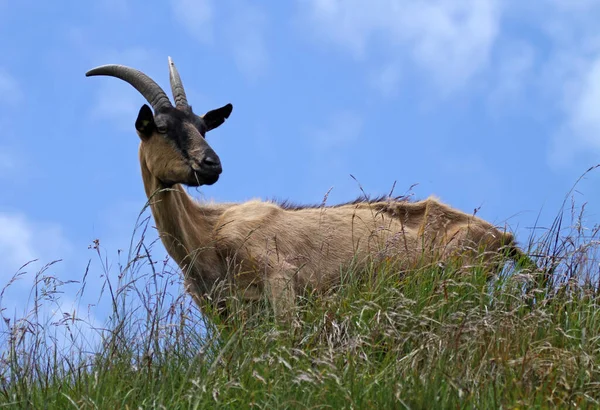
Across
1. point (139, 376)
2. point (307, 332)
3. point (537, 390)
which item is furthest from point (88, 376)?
point (537, 390)

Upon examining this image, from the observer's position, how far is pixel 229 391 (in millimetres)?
5176

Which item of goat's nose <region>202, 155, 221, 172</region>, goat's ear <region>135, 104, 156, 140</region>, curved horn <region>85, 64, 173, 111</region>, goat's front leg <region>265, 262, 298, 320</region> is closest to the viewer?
goat's front leg <region>265, 262, 298, 320</region>

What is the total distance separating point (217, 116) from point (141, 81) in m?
1.11

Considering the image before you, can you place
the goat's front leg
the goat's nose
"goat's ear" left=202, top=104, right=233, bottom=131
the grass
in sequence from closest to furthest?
the grass < the goat's front leg < the goat's nose < "goat's ear" left=202, top=104, right=233, bottom=131

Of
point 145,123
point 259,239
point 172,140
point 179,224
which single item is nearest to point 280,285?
point 259,239

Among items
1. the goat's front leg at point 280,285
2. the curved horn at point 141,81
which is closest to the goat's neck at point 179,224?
the curved horn at point 141,81

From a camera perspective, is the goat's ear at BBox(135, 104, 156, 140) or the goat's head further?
the goat's ear at BBox(135, 104, 156, 140)

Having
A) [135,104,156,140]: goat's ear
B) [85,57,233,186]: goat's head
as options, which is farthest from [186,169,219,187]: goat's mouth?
[135,104,156,140]: goat's ear

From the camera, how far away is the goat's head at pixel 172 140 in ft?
26.5

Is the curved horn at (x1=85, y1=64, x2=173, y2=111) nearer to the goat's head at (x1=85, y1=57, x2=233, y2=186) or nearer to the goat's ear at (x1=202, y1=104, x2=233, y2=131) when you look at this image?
the goat's head at (x1=85, y1=57, x2=233, y2=186)

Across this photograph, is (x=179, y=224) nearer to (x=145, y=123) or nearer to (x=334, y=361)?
(x=145, y=123)

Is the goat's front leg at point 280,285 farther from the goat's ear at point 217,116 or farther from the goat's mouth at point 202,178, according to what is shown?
the goat's ear at point 217,116

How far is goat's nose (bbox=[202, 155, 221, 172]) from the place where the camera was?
8023mm

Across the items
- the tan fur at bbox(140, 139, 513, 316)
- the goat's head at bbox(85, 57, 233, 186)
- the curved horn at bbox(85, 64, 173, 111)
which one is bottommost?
the tan fur at bbox(140, 139, 513, 316)
